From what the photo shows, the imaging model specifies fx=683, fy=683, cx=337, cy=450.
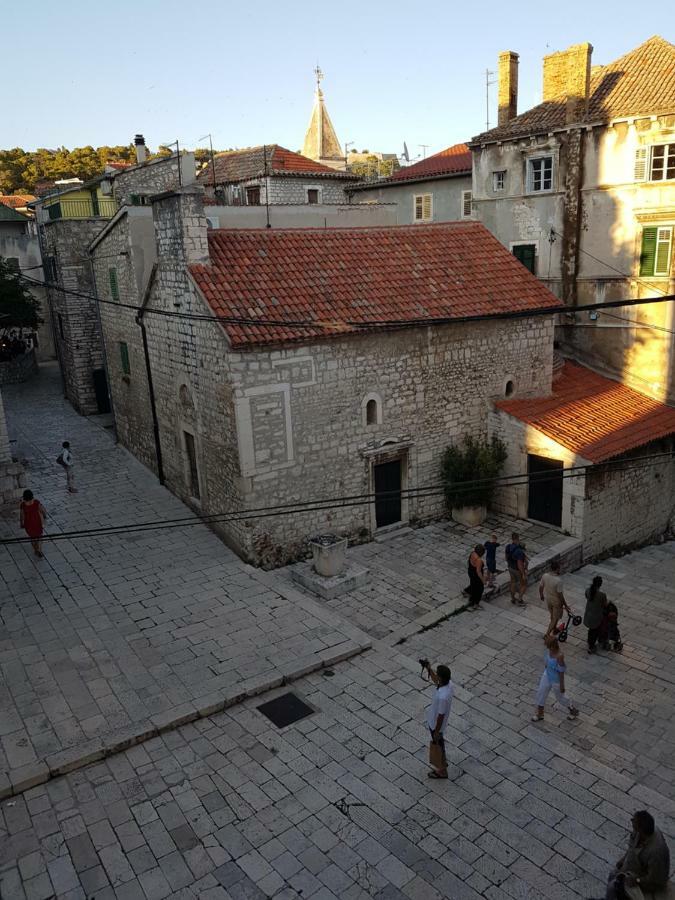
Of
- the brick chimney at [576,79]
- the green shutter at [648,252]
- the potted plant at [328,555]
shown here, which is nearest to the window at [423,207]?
the brick chimney at [576,79]

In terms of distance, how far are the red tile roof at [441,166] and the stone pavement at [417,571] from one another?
56.0ft

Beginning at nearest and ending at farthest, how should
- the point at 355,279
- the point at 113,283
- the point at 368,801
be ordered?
the point at 368,801
the point at 355,279
the point at 113,283

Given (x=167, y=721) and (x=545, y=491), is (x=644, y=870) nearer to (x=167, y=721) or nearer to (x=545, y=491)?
(x=167, y=721)

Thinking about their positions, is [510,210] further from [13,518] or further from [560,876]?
[560,876]

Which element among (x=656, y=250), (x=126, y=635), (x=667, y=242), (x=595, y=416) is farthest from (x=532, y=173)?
(x=126, y=635)

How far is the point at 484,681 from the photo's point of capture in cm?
1105

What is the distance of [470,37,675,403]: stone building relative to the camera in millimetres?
20078

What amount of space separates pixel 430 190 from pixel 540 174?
309 inches

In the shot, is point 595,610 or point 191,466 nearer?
point 595,610

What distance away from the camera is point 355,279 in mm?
16219

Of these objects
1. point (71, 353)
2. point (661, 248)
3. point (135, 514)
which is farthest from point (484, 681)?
point (71, 353)

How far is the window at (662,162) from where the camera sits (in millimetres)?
19641

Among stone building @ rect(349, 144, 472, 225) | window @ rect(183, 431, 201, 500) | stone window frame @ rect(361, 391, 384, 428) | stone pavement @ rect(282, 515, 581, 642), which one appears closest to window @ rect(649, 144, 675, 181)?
stone building @ rect(349, 144, 472, 225)

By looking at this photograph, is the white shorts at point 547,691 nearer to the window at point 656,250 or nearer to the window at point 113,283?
the window at point 656,250
